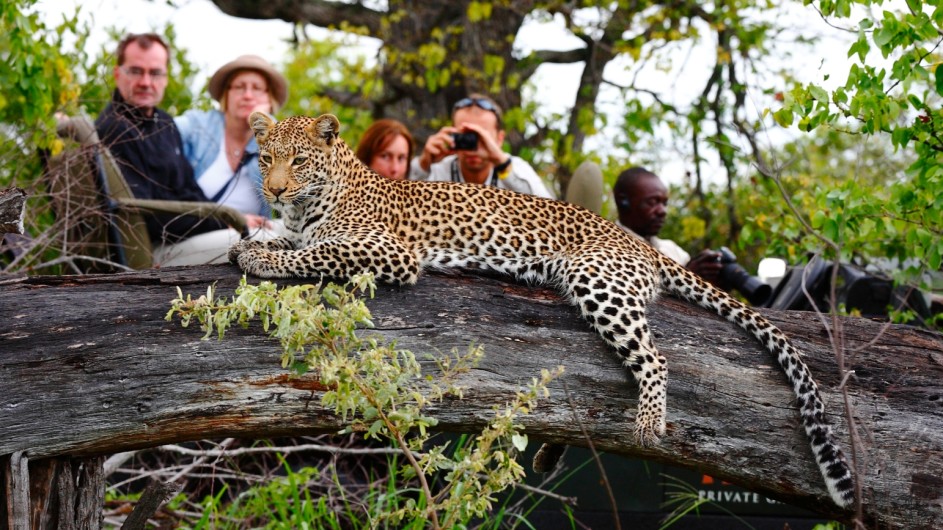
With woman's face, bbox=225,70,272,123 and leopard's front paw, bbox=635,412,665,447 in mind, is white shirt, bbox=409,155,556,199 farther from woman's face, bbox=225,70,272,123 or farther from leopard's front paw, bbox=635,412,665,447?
leopard's front paw, bbox=635,412,665,447

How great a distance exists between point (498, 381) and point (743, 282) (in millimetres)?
A: 3028

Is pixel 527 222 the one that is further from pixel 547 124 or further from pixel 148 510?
pixel 547 124

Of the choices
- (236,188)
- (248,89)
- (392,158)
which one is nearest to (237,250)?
(236,188)

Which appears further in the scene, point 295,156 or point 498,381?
point 295,156

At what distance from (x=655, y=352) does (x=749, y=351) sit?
621 mm

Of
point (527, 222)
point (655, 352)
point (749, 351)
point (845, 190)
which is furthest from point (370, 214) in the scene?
point (845, 190)

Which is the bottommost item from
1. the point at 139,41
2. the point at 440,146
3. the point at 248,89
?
the point at 440,146

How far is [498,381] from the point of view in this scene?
518 centimetres

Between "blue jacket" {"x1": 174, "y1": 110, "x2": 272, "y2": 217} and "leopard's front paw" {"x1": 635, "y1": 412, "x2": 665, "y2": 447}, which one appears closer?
"leopard's front paw" {"x1": 635, "y1": 412, "x2": 665, "y2": 447}

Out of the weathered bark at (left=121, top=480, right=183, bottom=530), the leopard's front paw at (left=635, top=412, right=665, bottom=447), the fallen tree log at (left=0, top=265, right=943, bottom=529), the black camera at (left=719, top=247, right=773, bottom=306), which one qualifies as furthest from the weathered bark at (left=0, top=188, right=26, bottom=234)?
the black camera at (left=719, top=247, right=773, bottom=306)

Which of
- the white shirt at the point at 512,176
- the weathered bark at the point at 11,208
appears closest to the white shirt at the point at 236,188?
the white shirt at the point at 512,176

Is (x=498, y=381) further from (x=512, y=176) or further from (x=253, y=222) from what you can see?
(x=512, y=176)

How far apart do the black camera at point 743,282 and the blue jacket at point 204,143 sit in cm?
331

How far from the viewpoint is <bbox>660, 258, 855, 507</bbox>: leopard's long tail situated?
5.27 metres
